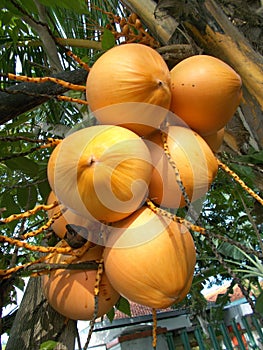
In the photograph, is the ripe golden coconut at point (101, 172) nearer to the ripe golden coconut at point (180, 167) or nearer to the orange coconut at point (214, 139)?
the ripe golden coconut at point (180, 167)

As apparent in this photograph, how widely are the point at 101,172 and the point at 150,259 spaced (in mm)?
144

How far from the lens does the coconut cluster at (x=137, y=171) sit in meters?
0.53

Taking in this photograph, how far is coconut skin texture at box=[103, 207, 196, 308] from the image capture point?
1.74 feet

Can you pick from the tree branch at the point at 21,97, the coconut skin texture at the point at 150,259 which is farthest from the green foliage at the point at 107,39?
the coconut skin texture at the point at 150,259

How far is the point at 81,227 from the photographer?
0.61 meters

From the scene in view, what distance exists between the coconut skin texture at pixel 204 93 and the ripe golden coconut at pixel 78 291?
0.29m

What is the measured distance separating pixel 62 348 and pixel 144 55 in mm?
556

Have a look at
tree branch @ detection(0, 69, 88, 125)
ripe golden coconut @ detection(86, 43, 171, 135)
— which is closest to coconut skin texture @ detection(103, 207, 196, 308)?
ripe golden coconut @ detection(86, 43, 171, 135)

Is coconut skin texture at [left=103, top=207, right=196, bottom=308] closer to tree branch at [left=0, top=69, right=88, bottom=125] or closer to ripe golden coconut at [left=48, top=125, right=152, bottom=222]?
ripe golden coconut at [left=48, top=125, right=152, bottom=222]

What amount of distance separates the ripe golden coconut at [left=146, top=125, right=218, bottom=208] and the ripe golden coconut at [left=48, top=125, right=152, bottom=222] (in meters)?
0.05

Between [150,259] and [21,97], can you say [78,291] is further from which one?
[21,97]

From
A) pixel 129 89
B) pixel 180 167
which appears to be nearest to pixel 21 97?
pixel 129 89

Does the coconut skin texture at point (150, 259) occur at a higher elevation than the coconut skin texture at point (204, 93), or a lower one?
lower

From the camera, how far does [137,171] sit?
1.76 feet
